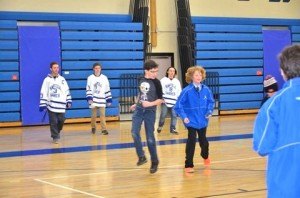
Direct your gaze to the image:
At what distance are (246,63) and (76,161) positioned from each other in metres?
12.3

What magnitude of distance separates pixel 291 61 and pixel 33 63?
1404cm

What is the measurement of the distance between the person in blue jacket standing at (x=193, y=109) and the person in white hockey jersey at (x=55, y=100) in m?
4.60

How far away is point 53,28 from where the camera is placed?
650 inches

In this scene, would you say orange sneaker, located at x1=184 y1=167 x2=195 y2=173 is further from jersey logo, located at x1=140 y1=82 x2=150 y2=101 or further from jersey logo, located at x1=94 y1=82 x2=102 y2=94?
jersey logo, located at x1=94 y1=82 x2=102 y2=94

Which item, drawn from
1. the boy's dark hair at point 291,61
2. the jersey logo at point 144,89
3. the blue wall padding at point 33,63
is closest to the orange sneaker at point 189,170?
the jersey logo at point 144,89

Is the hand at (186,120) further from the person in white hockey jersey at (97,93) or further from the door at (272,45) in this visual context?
the door at (272,45)

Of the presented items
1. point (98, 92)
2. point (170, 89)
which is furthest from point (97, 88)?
point (170, 89)

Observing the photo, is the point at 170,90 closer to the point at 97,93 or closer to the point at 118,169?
the point at 97,93

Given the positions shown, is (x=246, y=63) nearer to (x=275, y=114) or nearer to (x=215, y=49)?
(x=215, y=49)

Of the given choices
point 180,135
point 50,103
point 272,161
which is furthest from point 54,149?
point 272,161

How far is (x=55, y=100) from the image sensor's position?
38.2 feet

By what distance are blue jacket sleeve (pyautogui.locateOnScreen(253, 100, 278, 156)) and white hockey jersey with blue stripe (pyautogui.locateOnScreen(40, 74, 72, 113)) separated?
29.8 ft

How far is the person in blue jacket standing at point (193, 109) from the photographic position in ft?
25.5

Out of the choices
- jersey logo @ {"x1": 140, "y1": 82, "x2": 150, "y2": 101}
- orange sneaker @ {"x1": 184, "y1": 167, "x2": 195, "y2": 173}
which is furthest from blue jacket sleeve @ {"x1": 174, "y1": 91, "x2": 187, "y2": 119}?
orange sneaker @ {"x1": 184, "y1": 167, "x2": 195, "y2": 173}
